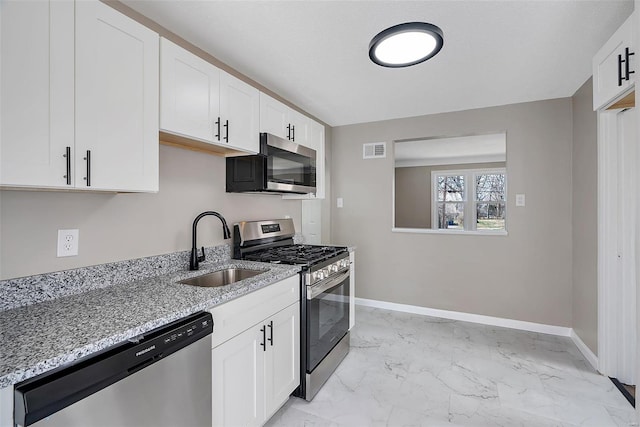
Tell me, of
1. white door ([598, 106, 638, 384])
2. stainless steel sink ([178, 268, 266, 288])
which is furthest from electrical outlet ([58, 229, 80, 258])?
white door ([598, 106, 638, 384])

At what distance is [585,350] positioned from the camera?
8.56ft

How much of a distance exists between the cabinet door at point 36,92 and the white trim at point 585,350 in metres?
3.65

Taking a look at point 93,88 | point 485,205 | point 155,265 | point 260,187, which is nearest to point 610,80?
point 260,187

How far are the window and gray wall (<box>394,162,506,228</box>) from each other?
0.14 metres

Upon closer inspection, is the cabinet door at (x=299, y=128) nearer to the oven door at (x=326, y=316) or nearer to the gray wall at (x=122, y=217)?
the gray wall at (x=122, y=217)

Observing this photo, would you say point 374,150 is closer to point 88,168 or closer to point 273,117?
point 273,117

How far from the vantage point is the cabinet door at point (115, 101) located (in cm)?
119

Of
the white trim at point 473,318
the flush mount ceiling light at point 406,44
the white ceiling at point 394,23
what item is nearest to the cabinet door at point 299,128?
the white ceiling at point 394,23

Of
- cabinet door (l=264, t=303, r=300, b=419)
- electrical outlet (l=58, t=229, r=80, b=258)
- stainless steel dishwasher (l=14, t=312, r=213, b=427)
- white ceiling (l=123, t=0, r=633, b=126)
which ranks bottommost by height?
cabinet door (l=264, t=303, r=300, b=419)

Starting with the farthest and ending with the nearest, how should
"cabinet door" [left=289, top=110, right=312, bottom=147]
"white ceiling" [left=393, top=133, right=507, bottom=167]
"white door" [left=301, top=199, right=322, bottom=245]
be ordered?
"white ceiling" [left=393, top=133, right=507, bottom=167], "white door" [left=301, top=199, right=322, bottom=245], "cabinet door" [left=289, top=110, right=312, bottom=147]

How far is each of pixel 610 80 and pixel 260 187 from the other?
2.26 meters

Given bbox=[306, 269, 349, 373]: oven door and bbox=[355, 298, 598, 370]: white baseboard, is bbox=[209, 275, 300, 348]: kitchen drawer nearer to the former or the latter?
bbox=[306, 269, 349, 373]: oven door

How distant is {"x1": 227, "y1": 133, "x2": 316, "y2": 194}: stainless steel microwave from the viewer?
2.22 m

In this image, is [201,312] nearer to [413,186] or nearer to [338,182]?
[338,182]
